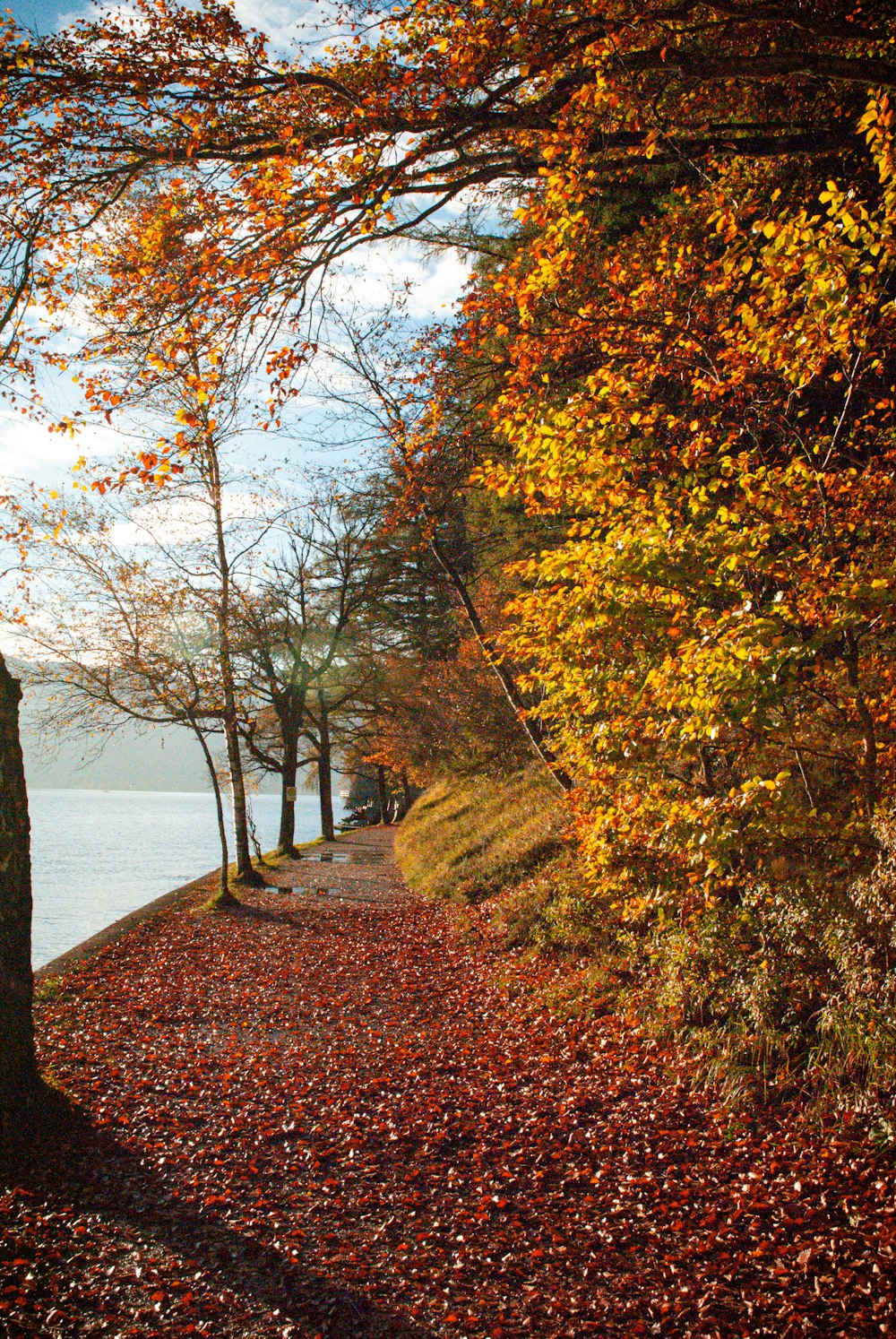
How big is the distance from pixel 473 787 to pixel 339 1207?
1763 cm

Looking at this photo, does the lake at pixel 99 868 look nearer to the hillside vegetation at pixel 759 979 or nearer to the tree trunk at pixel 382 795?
the tree trunk at pixel 382 795

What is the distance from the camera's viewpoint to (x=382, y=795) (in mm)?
41750

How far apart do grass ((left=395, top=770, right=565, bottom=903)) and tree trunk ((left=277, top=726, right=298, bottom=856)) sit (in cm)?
368

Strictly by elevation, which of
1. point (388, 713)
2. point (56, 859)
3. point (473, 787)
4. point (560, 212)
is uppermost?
point (560, 212)

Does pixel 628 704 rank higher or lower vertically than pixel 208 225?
lower

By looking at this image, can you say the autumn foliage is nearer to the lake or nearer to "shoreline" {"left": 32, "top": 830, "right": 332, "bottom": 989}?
"shoreline" {"left": 32, "top": 830, "right": 332, "bottom": 989}

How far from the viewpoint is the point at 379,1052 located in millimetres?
7770

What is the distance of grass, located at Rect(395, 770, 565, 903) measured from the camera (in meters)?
12.9

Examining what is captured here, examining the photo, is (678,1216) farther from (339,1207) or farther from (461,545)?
(461,545)

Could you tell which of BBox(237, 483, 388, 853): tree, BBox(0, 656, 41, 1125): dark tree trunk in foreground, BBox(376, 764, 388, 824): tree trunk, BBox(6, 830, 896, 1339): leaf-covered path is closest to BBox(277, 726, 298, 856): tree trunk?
BBox(237, 483, 388, 853): tree

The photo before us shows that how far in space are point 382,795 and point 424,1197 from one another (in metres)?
37.0

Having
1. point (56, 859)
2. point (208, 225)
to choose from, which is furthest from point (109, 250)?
point (56, 859)

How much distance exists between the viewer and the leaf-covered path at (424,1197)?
12.6 ft

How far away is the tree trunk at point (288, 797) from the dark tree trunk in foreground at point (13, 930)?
59.0 ft
